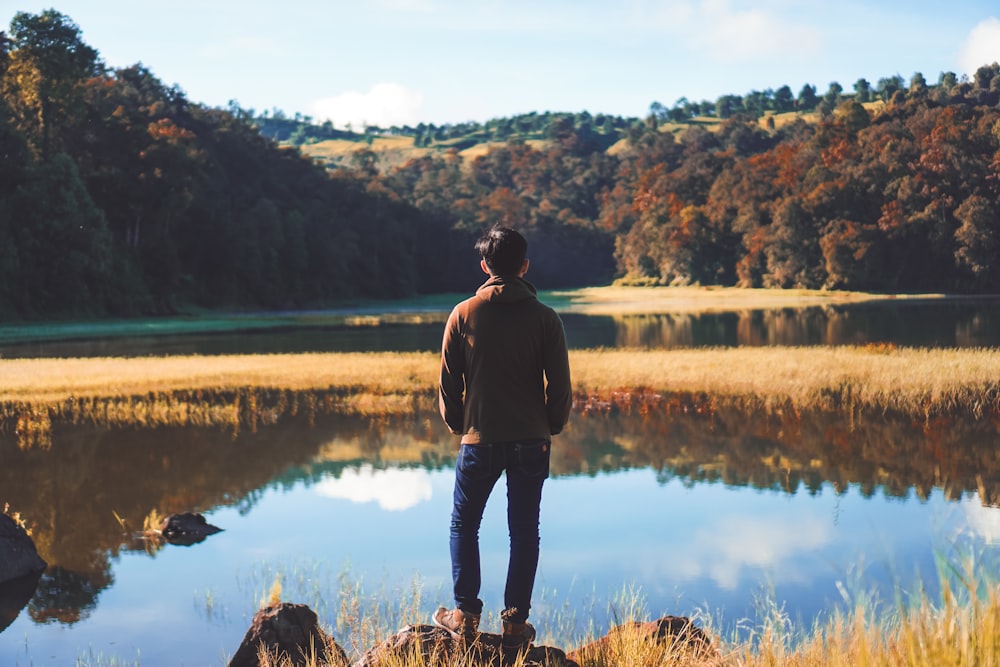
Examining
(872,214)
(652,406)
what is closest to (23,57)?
(652,406)

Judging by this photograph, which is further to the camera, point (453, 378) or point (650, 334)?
point (650, 334)

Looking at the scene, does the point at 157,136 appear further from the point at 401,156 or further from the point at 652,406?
the point at 401,156

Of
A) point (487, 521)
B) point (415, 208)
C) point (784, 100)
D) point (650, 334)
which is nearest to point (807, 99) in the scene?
point (784, 100)

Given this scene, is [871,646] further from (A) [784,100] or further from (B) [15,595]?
(A) [784,100]

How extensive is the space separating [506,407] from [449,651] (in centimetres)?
124

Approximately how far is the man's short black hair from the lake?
212 centimetres

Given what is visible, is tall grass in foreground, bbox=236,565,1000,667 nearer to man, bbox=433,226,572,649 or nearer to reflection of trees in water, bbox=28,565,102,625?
man, bbox=433,226,572,649

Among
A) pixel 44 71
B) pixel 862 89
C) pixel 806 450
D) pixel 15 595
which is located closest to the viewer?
pixel 15 595

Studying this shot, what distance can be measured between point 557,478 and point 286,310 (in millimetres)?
60879

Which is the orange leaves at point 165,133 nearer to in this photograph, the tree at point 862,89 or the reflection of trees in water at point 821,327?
the reflection of trees in water at point 821,327

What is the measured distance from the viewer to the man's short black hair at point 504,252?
5.29 meters

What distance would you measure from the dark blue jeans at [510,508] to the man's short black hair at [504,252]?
34.7 inches

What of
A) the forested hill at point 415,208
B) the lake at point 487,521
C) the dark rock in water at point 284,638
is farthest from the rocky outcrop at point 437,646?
the forested hill at point 415,208

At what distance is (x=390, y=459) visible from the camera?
607 inches
